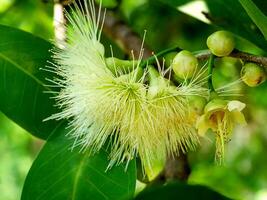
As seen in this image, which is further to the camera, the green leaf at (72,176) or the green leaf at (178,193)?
the green leaf at (72,176)

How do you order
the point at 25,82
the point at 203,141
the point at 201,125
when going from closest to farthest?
the point at 201,125
the point at 25,82
the point at 203,141

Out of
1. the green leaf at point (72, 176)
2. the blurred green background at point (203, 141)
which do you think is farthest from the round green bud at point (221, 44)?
the blurred green background at point (203, 141)

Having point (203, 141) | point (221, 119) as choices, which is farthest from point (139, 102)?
point (203, 141)

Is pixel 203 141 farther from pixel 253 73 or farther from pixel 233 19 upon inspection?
pixel 253 73

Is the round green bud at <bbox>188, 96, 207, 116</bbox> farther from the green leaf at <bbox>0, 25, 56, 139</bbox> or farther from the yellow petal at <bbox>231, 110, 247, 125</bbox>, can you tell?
the green leaf at <bbox>0, 25, 56, 139</bbox>

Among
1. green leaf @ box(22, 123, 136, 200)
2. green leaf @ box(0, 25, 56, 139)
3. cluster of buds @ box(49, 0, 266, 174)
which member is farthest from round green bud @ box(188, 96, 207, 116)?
green leaf @ box(0, 25, 56, 139)

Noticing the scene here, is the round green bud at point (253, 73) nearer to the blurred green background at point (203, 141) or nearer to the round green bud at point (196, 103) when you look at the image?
the round green bud at point (196, 103)

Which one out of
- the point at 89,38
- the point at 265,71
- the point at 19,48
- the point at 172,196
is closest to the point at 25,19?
the point at 19,48
